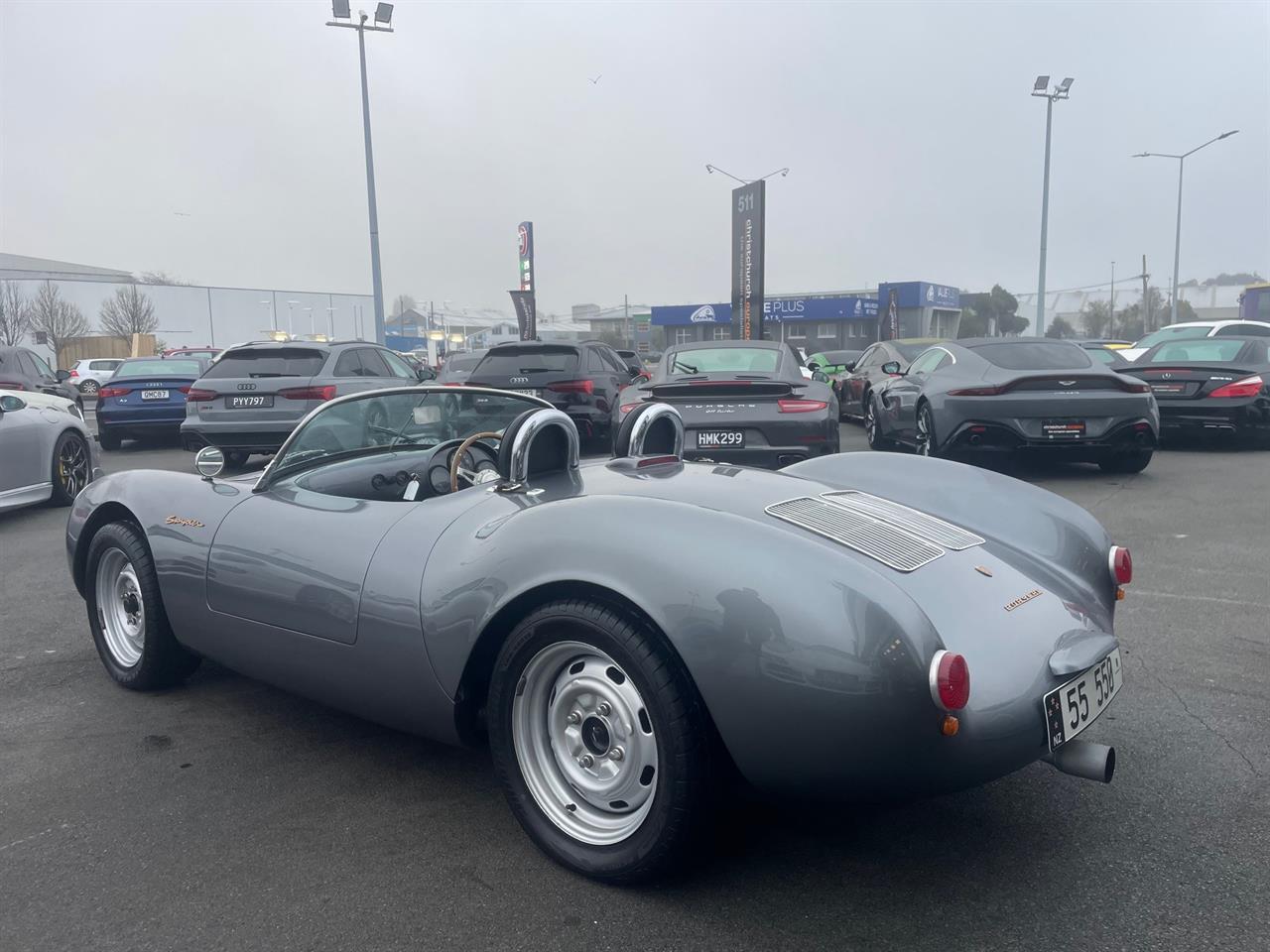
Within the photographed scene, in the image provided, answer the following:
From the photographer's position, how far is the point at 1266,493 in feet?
25.2

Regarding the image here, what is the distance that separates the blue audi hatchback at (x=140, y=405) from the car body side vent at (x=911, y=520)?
12506 millimetres

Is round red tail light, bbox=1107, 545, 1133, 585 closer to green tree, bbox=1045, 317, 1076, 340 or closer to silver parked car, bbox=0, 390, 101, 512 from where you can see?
silver parked car, bbox=0, 390, 101, 512

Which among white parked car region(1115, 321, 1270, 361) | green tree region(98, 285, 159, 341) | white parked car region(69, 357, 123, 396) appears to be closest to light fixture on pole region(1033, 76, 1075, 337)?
white parked car region(1115, 321, 1270, 361)

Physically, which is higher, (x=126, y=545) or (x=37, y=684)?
(x=126, y=545)

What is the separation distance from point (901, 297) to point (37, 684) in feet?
204

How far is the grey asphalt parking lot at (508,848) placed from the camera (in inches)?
86.3

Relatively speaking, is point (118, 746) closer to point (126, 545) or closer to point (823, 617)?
point (126, 545)

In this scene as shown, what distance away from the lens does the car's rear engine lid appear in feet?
7.91

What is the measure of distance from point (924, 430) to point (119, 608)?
23.7 feet

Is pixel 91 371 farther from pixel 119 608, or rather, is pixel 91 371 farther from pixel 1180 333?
pixel 119 608

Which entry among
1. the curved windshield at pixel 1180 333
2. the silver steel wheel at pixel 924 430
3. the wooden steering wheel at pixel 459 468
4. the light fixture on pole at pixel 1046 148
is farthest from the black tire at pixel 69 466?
the light fixture on pole at pixel 1046 148

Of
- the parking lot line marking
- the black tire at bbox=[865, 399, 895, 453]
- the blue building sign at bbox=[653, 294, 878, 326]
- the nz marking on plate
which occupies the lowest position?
the parking lot line marking

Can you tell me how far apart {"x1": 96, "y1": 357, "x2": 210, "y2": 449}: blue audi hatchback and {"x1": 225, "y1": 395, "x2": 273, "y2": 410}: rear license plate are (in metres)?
3.43

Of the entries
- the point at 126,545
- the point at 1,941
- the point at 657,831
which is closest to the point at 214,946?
the point at 1,941
